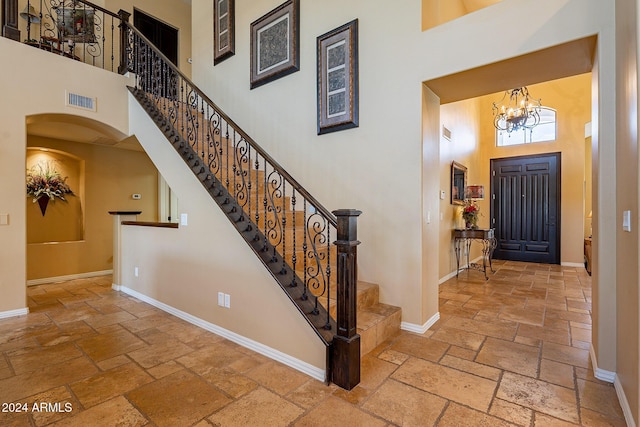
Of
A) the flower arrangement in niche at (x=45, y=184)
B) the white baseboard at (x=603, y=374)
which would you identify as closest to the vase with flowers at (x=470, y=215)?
the white baseboard at (x=603, y=374)

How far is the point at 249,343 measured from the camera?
2746 millimetres

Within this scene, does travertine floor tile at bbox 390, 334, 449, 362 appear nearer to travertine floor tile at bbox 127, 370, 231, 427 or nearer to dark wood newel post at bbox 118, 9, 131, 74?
travertine floor tile at bbox 127, 370, 231, 427

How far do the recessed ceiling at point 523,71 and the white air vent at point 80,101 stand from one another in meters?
4.25

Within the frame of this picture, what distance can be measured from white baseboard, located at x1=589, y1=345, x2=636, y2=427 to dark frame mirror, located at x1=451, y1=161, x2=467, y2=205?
134 inches

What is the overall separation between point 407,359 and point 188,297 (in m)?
2.31

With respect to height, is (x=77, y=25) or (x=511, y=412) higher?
(x=77, y=25)

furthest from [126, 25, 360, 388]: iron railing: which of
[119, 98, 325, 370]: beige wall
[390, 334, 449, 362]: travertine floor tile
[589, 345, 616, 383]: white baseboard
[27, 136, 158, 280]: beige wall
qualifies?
[27, 136, 158, 280]: beige wall

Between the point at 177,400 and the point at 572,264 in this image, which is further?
the point at 572,264

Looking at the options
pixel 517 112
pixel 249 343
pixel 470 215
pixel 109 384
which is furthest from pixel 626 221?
pixel 517 112

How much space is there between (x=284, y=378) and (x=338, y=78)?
2.89 m

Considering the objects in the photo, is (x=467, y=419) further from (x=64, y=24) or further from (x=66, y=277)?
(x=64, y=24)

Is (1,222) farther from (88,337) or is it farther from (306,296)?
(306,296)

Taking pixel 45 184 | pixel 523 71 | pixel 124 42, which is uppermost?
pixel 124 42

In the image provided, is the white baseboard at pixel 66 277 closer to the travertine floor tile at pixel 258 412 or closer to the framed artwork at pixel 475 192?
the travertine floor tile at pixel 258 412
